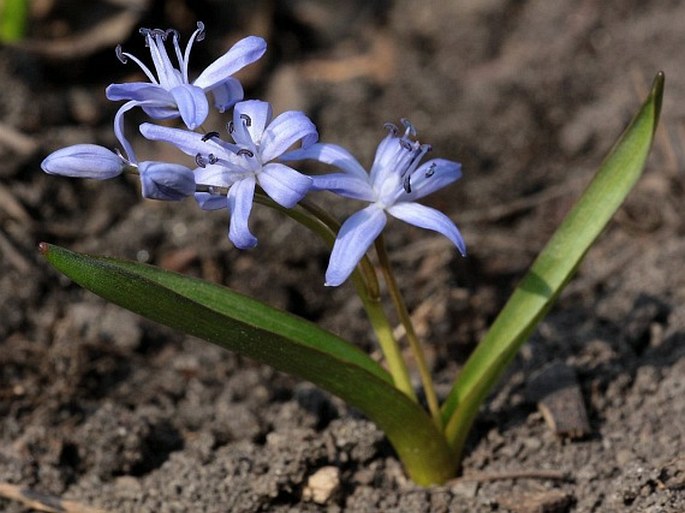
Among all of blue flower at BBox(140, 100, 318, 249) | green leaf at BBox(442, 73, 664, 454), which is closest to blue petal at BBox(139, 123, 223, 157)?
blue flower at BBox(140, 100, 318, 249)

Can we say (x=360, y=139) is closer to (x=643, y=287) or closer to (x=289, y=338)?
(x=643, y=287)

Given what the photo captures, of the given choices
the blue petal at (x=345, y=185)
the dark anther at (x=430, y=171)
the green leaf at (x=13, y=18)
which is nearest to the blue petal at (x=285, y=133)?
the blue petal at (x=345, y=185)

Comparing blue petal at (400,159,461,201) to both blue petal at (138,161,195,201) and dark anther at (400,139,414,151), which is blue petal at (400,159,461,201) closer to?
dark anther at (400,139,414,151)

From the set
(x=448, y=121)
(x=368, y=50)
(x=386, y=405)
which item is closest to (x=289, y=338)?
(x=386, y=405)

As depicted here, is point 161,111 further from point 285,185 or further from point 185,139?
point 285,185

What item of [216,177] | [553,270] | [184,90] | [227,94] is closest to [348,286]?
[553,270]
